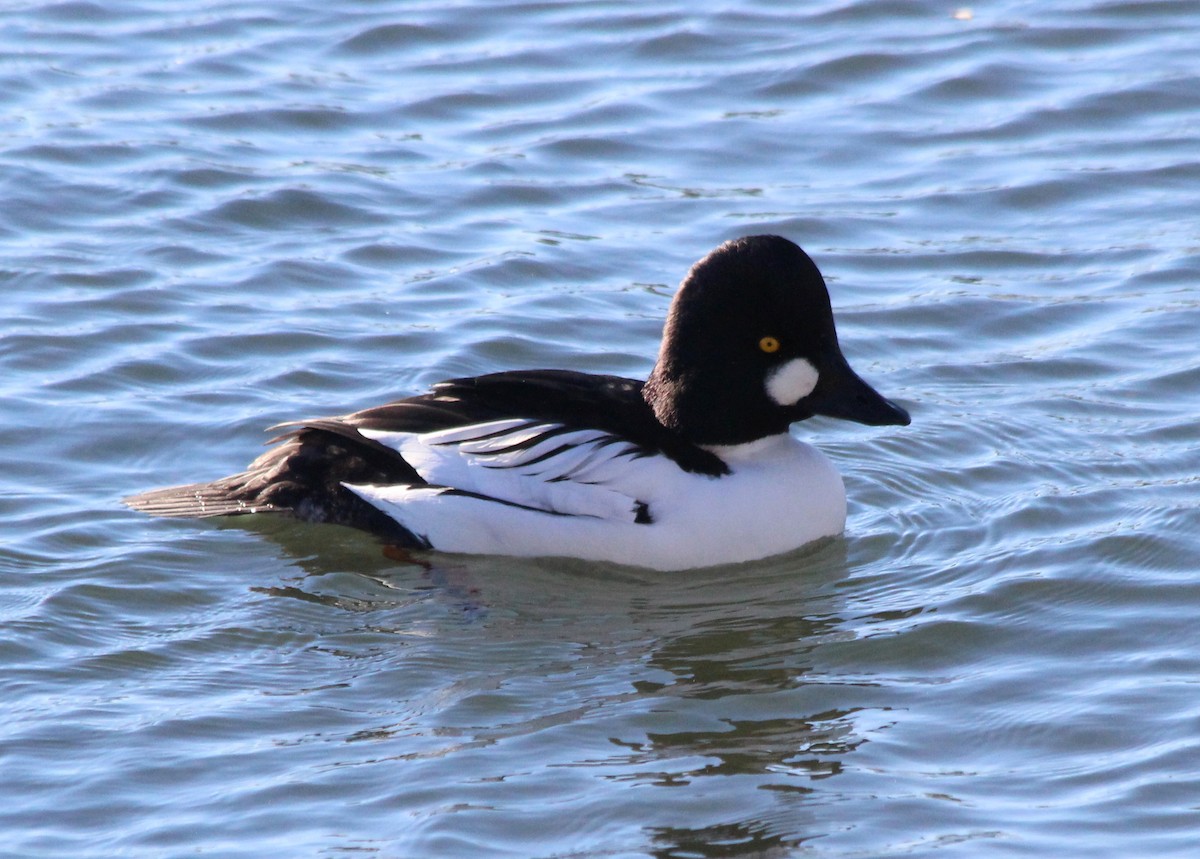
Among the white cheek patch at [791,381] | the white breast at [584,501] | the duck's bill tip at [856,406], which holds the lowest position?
the white breast at [584,501]

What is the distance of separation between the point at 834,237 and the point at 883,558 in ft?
12.1

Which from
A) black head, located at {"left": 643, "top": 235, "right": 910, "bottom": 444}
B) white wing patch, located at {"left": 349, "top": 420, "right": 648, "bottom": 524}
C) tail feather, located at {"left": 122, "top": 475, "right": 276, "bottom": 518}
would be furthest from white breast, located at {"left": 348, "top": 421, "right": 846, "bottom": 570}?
tail feather, located at {"left": 122, "top": 475, "right": 276, "bottom": 518}

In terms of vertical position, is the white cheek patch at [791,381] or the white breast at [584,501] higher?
the white cheek patch at [791,381]

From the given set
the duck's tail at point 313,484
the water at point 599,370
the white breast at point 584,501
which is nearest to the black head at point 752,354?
the white breast at point 584,501

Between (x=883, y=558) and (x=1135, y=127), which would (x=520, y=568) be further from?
(x=1135, y=127)

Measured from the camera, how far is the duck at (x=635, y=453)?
306 inches

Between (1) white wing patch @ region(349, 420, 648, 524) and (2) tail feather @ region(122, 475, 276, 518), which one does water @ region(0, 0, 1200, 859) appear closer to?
(2) tail feather @ region(122, 475, 276, 518)

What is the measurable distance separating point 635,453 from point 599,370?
2.12 metres

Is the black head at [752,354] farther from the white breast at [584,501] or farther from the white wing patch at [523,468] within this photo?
the white wing patch at [523,468]

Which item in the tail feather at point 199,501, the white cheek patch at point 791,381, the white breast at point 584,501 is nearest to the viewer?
the white breast at point 584,501

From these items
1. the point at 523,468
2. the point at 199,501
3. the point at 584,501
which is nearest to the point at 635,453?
the point at 584,501

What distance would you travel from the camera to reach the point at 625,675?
696cm

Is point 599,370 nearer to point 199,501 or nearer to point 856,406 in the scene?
point 856,406

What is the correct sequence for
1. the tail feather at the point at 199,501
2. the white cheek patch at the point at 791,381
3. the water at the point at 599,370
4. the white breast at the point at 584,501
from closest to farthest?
the water at the point at 599,370 → the white breast at the point at 584,501 → the white cheek patch at the point at 791,381 → the tail feather at the point at 199,501
